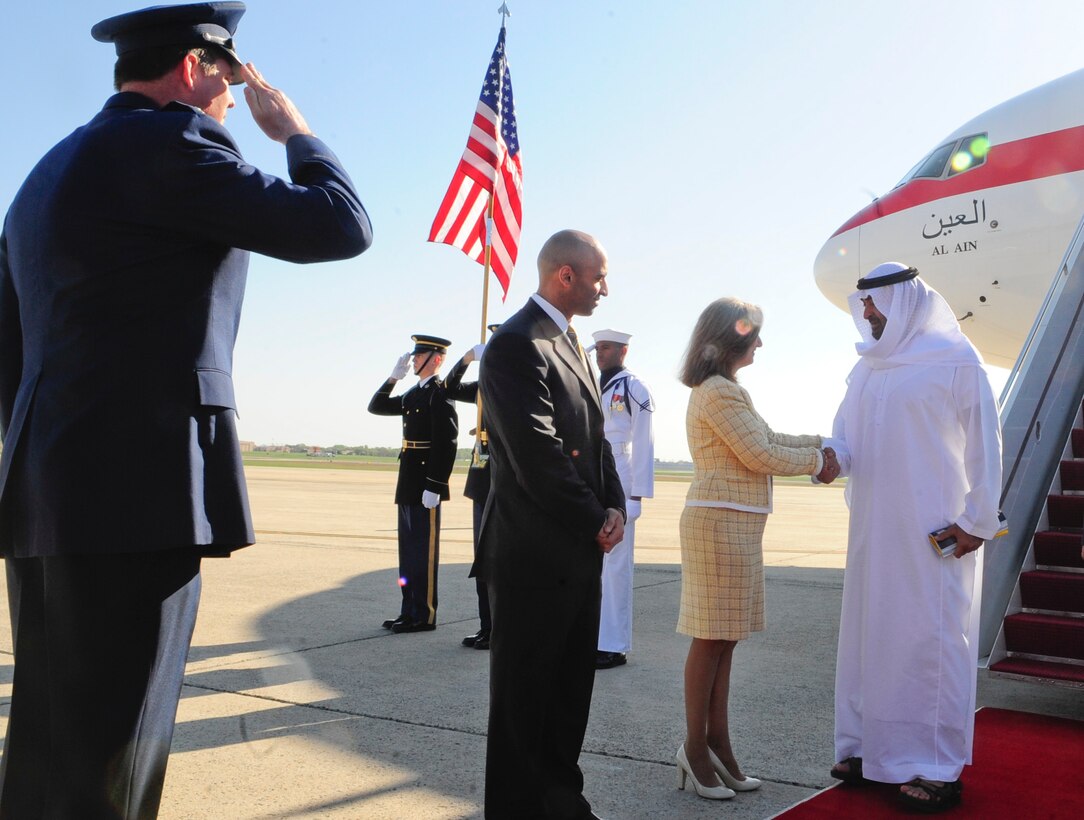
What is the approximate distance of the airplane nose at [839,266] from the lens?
10.0m

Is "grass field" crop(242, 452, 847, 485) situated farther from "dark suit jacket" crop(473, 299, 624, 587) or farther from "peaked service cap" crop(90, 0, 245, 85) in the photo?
"peaked service cap" crop(90, 0, 245, 85)

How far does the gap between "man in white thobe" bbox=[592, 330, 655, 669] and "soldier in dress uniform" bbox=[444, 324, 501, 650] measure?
29.1 inches

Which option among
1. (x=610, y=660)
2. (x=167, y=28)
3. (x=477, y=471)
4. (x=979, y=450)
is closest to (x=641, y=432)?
(x=477, y=471)

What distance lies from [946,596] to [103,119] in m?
3.14

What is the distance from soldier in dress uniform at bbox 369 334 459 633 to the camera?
637cm

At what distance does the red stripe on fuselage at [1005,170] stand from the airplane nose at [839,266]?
7.4 inches

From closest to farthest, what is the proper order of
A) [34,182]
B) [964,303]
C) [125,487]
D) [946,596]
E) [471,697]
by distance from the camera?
[125,487] → [34,182] → [946,596] → [471,697] → [964,303]

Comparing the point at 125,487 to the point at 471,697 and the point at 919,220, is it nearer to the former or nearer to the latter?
the point at 471,697

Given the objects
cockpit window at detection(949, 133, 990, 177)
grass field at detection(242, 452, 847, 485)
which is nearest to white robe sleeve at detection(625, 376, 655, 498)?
cockpit window at detection(949, 133, 990, 177)

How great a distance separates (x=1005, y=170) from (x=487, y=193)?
5014 millimetres

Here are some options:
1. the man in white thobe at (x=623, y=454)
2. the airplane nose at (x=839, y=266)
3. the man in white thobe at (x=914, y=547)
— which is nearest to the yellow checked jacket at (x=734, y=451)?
the man in white thobe at (x=914, y=547)

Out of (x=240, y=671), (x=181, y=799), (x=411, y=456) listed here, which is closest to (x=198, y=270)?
(x=181, y=799)

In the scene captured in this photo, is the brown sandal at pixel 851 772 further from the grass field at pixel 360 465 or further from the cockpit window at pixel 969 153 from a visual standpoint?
the grass field at pixel 360 465

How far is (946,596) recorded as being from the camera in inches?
136
